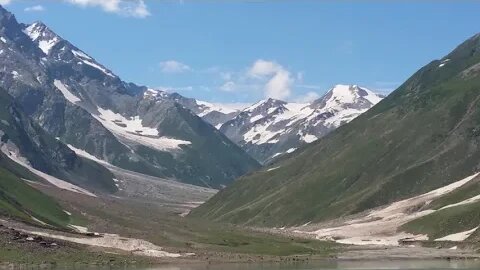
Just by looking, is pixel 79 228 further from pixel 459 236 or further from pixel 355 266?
pixel 459 236

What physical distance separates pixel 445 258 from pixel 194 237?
65.8 meters

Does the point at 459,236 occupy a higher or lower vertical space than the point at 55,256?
higher

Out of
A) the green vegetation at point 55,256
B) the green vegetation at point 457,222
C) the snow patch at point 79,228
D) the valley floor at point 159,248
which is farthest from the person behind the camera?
the green vegetation at point 457,222

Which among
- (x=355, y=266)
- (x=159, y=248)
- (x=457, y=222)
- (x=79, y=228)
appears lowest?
(x=355, y=266)

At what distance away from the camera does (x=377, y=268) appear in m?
122

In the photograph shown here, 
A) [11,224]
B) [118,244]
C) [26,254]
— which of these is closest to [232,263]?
[118,244]

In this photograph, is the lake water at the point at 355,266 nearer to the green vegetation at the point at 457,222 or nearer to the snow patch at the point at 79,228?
the green vegetation at the point at 457,222

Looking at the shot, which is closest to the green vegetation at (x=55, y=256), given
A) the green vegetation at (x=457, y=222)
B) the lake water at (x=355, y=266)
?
the lake water at (x=355, y=266)

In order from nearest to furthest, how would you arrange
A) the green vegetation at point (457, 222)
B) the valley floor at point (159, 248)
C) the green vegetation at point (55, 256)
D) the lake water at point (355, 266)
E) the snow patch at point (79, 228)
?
the lake water at point (355, 266)
the green vegetation at point (55, 256)
the valley floor at point (159, 248)
the snow patch at point (79, 228)
the green vegetation at point (457, 222)

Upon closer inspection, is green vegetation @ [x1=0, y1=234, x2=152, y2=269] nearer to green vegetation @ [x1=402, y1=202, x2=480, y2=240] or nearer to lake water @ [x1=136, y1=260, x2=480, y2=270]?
lake water @ [x1=136, y1=260, x2=480, y2=270]

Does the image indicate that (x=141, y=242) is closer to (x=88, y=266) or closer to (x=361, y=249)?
(x=88, y=266)

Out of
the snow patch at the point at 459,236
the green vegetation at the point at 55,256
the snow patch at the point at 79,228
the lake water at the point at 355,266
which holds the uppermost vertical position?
the snow patch at the point at 79,228

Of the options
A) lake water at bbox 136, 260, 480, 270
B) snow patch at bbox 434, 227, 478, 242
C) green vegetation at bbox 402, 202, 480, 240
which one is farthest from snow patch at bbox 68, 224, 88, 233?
snow patch at bbox 434, 227, 478, 242

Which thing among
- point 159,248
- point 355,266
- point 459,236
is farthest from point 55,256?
point 459,236
